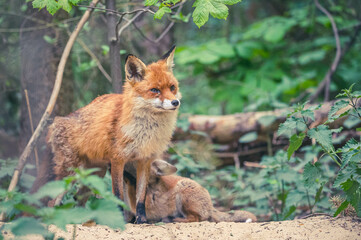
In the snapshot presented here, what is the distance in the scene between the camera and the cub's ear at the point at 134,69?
4.46 m

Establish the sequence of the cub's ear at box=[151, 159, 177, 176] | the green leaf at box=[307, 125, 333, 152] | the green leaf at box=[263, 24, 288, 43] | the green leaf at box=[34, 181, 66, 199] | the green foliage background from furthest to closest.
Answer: the green leaf at box=[263, 24, 288, 43] → the cub's ear at box=[151, 159, 177, 176] → the green foliage background → the green leaf at box=[307, 125, 333, 152] → the green leaf at box=[34, 181, 66, 199]

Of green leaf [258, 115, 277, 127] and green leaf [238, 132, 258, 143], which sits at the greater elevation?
green leaf [258, 115, 277, 127]

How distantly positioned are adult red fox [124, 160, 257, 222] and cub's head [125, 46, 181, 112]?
1.14m

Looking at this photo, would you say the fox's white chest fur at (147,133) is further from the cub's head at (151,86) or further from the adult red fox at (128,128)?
the cub's head at (151,86)

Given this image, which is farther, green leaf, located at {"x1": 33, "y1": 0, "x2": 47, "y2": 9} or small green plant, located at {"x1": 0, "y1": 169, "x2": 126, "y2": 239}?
green leaf, located at {"x1": 33, "y1": 0, "x2": 47, "y2": 9}

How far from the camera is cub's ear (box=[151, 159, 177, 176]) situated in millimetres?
5207

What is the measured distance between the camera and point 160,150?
183 inches

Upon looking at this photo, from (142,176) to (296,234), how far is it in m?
2.03

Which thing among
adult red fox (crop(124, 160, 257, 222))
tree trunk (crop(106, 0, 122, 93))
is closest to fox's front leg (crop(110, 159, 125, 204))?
adult red fox (crop(124, 160, 257, 222))

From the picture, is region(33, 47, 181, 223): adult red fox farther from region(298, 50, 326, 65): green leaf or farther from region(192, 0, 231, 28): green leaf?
region(298, 50, 326, 65): green leaf

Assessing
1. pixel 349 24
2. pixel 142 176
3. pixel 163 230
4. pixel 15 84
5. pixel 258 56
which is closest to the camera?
pixel 163 230

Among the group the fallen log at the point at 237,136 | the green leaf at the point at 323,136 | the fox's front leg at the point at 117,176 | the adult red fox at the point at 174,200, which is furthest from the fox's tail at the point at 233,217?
the fallen log at the point at 237,136

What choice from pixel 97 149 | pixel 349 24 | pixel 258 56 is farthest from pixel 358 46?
pixel 97 149

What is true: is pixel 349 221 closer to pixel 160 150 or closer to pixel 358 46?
pixel 160 150
